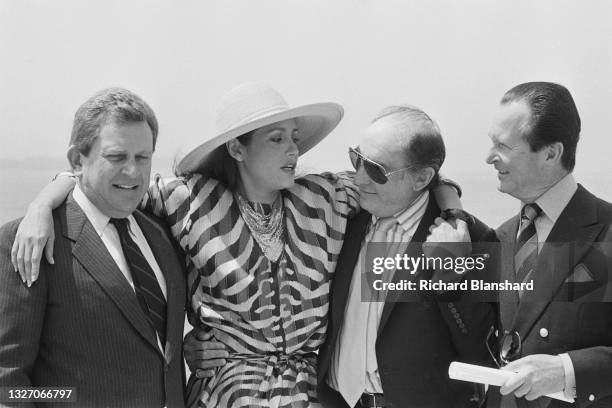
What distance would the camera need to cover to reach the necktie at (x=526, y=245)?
3.38m

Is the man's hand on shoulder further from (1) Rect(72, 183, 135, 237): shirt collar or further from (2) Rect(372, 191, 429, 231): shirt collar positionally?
(1) Rect(72, 183, 135, 237): shirt collar

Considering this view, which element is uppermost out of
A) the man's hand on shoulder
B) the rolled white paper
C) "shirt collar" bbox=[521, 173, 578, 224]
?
"shirt collar" bbox=[521, 173, 578, 224]

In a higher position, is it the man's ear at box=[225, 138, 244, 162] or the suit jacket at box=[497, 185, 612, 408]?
the man's ear at box=[225, 138, 244, 162]

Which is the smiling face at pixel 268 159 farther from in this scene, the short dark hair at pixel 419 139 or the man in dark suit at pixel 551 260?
the man in dark suit at pixel 551 260

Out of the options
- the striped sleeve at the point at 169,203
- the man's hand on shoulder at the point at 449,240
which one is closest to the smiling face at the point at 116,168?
the striped sleeve at the point at 169,203

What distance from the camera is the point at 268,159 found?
3492 millimetres

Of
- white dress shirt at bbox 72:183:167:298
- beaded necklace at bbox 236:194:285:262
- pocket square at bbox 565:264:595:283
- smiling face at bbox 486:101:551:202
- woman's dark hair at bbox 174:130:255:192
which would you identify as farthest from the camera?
woman's dark hair at bbox 174:130:255:192

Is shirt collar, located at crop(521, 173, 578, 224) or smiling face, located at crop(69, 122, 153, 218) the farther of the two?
shirt collar, located at crop(521, 173, 578, 224)

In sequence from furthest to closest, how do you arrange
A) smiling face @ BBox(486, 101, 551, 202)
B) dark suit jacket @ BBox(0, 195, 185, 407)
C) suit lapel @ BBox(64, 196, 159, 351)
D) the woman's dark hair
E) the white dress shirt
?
the woman's dark hair < smiling face @ BBox(486, 101, 551, 202) < the white dress shirt < suit lapel @ BBox(64, 196, 159, 351) < dark suit jacket @ BBox(0, 195, 185, 407)

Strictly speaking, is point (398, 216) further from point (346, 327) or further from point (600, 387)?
point (600, 387)

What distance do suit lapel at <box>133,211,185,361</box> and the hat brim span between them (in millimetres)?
359

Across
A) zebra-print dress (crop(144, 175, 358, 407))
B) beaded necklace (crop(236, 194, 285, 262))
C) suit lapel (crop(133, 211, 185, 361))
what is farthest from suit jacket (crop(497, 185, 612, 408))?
suit lapel (crop(133, 211, 185, 361))

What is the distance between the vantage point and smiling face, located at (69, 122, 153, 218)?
3150 mm

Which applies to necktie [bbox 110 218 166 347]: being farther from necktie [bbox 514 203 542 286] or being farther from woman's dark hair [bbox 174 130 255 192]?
necktie [bbox 514 203 542 286]
